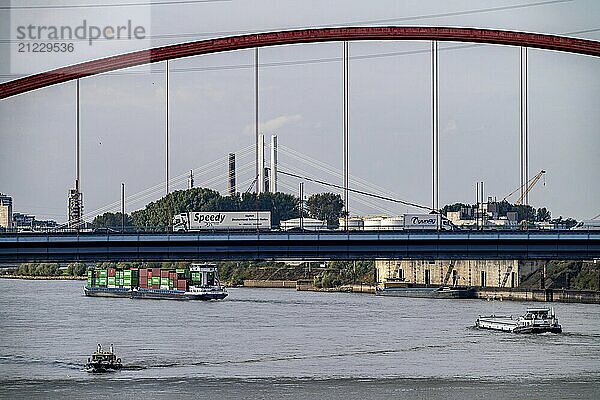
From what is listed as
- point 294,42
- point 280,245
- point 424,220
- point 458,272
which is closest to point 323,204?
point 458,272

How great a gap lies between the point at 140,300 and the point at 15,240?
114 ft

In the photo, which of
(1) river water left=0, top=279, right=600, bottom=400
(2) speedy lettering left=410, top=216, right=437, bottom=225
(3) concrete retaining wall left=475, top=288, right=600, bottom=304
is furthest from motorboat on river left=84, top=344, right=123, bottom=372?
(3) concrete retaining wall left=475, top=288, right=600, bottom=304

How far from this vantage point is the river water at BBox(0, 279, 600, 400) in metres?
25.8

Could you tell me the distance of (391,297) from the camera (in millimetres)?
63938

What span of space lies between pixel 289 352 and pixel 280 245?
8.21 m

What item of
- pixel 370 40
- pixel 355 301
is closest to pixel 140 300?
pixel 355 301

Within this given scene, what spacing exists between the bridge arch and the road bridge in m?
4.74

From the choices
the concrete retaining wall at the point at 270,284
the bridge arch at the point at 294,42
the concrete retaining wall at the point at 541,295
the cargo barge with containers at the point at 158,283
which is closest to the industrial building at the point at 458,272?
the concrete retaining wall at the point at 541,295

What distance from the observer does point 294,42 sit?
94.3 feet

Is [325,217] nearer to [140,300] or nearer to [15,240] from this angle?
[140,300]

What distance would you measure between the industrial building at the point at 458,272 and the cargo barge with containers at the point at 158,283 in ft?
33.8

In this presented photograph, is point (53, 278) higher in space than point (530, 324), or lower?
higher

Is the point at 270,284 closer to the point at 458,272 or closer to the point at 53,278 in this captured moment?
the point at 458,272

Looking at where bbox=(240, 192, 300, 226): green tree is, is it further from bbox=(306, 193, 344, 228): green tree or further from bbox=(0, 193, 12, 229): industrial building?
bbox=(0, 193, 12, 229): industrial building
